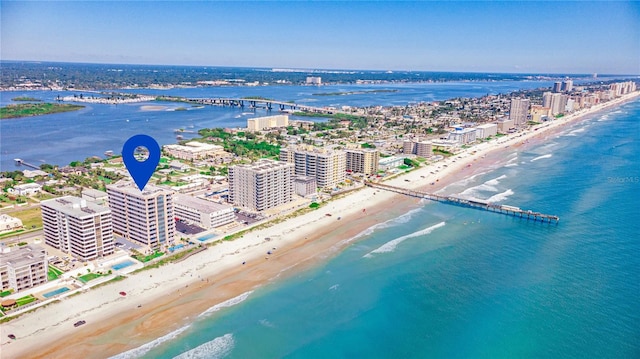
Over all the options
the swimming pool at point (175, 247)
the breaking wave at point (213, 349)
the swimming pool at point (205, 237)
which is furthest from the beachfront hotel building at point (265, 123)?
the breaking wave at point (213, 349)

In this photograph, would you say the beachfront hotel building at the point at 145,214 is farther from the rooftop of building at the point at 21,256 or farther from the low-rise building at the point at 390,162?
the low-rise building at the point at 390,162

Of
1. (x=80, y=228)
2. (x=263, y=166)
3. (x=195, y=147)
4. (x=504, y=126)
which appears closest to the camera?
(x=80, y=228)

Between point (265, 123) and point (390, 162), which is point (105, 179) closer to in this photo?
point (390, 162)

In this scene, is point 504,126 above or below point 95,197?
above

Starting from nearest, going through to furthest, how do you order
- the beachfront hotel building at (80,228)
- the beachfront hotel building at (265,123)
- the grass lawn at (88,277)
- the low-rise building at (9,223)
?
the grass lawn at (88,277) → the beachfront hotel building at (80,228) → the low-rise building at (9,223) → the beachfront hotel building at (265,123)

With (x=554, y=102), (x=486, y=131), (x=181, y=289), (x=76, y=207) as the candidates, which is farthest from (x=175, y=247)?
(x=554, y=102)

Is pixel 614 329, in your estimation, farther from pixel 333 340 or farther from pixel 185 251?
pixel 185 251

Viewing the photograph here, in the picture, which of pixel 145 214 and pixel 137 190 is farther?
pixel 137 190
